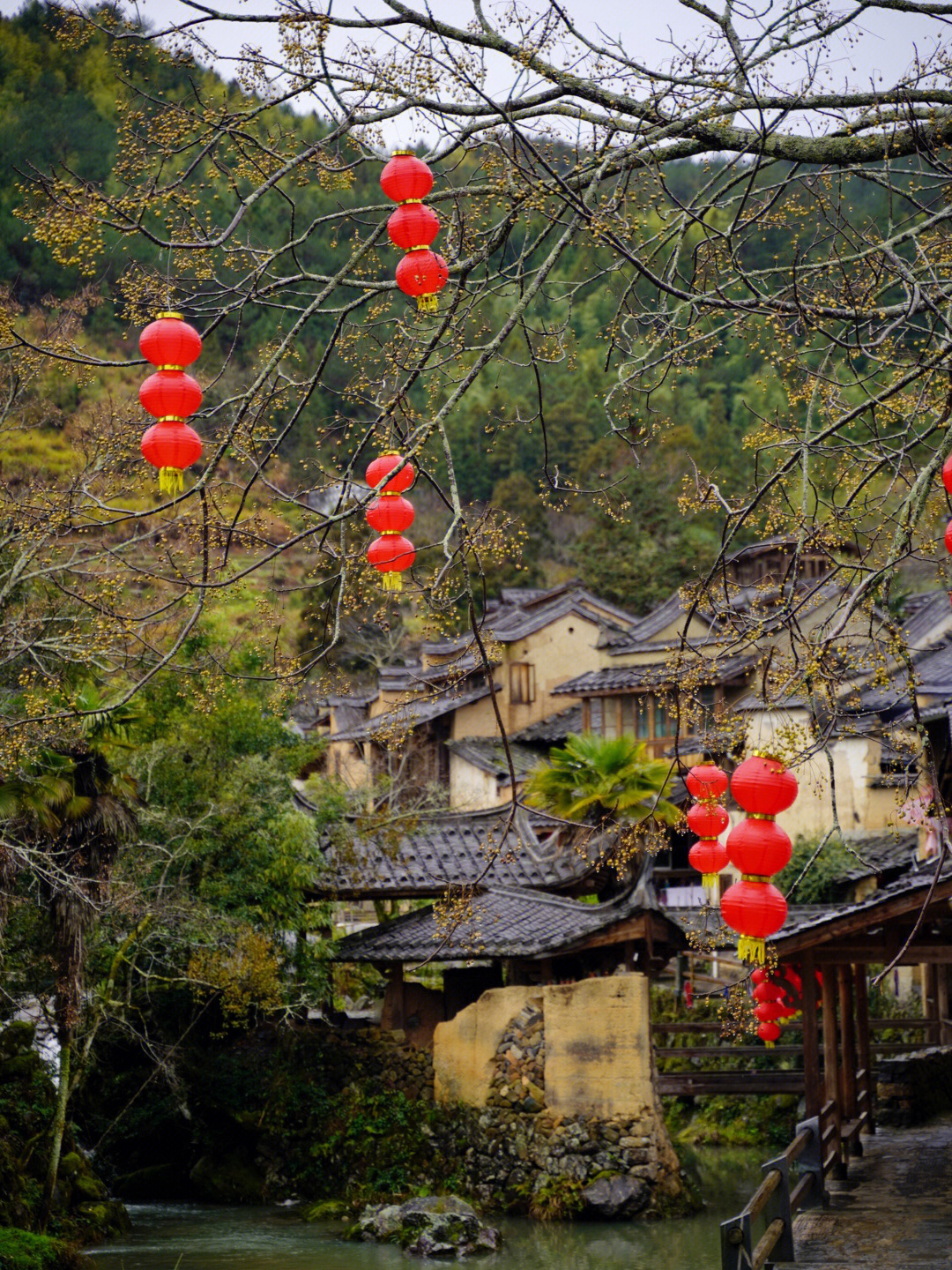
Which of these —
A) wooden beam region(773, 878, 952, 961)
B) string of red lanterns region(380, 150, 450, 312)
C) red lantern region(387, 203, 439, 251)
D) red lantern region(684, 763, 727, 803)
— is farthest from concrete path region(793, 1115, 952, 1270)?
red lantern region(387, 203, 439, 251)

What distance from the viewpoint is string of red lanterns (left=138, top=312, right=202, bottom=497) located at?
4.93 metres

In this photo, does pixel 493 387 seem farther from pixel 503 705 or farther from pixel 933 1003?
pixel 933 1003

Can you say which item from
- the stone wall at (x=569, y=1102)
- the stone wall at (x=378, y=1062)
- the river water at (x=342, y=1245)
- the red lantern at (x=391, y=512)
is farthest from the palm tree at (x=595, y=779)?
the red lantern at (x=391, y=512)

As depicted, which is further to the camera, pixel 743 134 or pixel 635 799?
pixel 635 799

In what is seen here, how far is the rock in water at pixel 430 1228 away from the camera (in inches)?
557

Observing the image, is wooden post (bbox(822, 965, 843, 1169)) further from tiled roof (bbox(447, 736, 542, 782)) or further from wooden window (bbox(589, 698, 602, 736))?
wooden window (bbox(589, 698, 602, 736))

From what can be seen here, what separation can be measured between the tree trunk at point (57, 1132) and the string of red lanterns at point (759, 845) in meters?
9.60

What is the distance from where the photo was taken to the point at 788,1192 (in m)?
8.35

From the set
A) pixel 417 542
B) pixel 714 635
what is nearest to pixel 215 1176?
pixel 714 635

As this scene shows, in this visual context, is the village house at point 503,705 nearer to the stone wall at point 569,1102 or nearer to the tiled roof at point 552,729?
the tiled roof at point 552,729

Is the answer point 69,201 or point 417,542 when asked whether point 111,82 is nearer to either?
point 417,542

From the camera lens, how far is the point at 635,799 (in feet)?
60.5

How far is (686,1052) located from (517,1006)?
84.5 inches

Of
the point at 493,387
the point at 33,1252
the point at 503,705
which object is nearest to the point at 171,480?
the point at 33,1252
